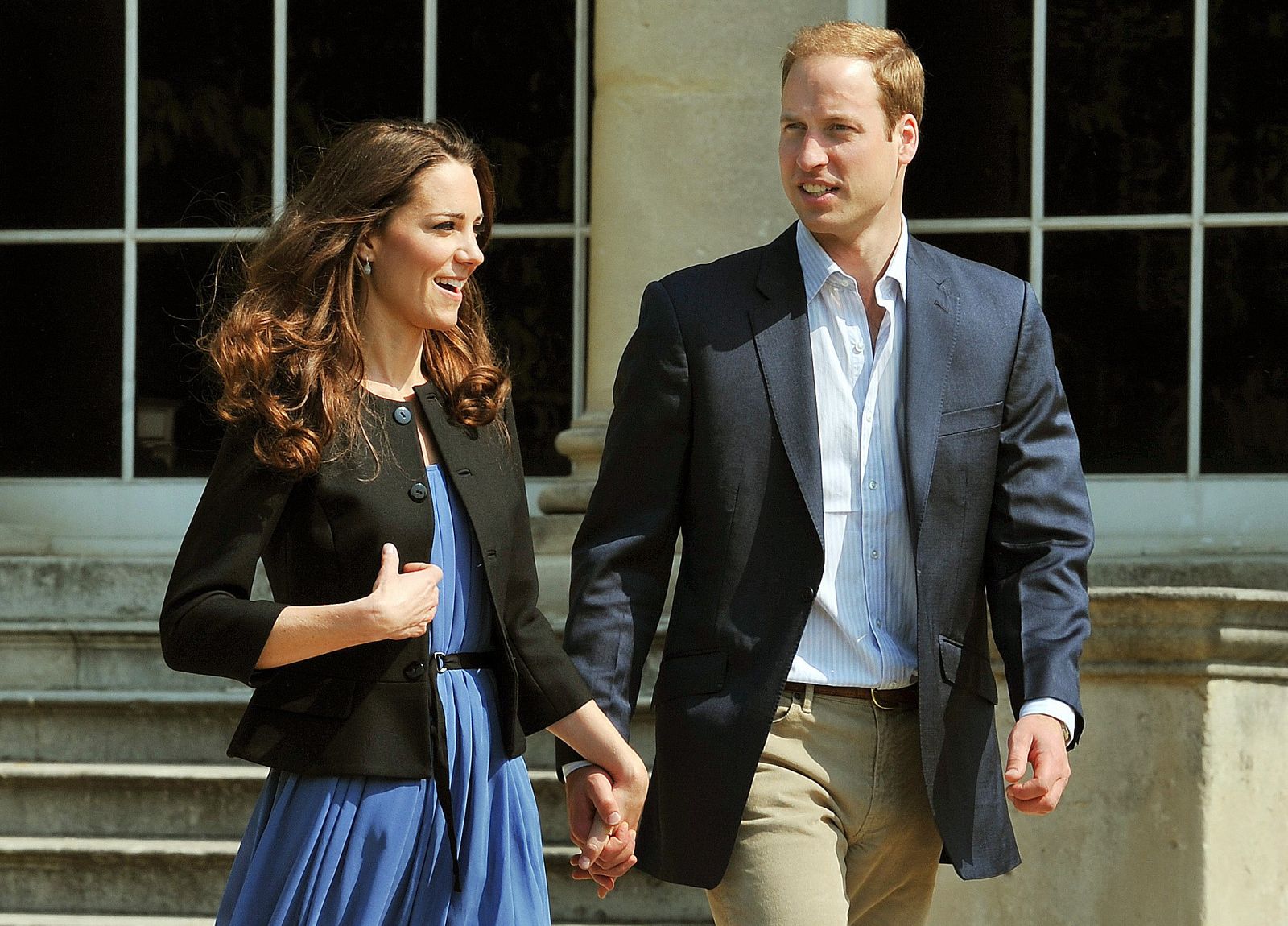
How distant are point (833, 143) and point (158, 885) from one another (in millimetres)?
3313

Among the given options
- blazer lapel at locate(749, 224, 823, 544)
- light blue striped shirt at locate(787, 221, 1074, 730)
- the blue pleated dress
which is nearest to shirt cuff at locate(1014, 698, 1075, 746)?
light blue striped shirt at locate(787, 221, 1074, 730)

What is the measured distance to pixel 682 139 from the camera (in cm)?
590

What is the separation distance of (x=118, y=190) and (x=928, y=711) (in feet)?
15.1

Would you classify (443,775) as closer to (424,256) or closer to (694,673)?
(694,673)

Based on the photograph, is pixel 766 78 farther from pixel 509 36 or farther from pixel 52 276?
pixel 52 276

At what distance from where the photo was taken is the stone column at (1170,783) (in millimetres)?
4297

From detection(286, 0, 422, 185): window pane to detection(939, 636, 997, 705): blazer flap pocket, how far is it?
4016mm

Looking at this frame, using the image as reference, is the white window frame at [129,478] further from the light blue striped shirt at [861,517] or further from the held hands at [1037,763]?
the held hands at [1037,763]

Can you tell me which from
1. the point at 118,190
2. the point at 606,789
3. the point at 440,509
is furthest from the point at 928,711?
the point at 118,190

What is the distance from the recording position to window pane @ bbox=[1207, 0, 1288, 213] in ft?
19.7

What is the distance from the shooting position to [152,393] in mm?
6660

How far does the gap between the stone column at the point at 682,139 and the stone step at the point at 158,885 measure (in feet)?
4.29

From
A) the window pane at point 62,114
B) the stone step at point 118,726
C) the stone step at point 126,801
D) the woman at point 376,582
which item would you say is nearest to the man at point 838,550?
the woman at point 376,582

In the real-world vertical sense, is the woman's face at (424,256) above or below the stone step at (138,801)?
above
